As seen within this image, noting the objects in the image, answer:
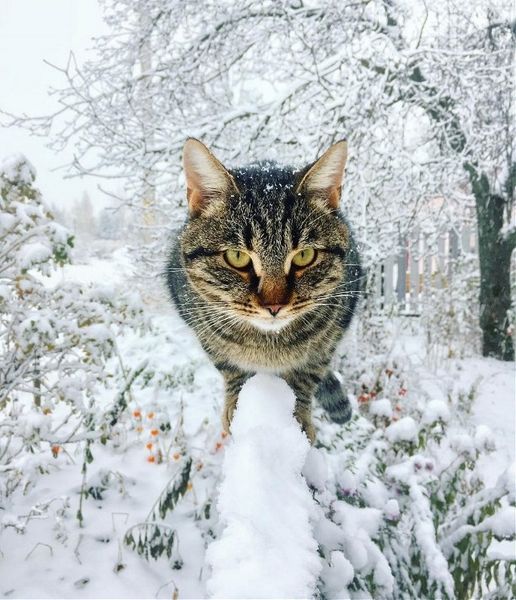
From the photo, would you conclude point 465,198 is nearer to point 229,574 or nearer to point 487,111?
point 487,111

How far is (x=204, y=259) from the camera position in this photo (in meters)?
1.58

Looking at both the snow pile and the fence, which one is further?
the fence

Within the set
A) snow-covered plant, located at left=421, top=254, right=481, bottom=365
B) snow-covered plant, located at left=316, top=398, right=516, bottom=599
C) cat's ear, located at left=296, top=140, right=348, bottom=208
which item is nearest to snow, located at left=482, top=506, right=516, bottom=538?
snow-covered plant, located at left=316, top=398, right=516, bottom=599

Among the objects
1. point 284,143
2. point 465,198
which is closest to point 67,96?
point 284,143

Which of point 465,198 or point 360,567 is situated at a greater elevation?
point 465,198

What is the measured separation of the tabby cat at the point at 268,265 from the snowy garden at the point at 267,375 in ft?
0.84

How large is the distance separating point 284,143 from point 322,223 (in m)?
2.63

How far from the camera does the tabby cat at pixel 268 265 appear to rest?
1.48 meters

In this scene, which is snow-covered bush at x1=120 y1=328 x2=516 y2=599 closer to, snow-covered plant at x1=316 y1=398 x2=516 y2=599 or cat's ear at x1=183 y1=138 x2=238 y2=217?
snow-covered plant at x1=316 y1=398 x2=516 y2=599

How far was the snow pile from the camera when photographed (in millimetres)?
558

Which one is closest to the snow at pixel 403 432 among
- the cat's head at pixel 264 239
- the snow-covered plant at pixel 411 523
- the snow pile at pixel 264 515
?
the snow-covered plant at pixel 411 523

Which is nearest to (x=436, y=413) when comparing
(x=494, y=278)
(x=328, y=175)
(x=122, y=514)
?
(x=328, y=175)

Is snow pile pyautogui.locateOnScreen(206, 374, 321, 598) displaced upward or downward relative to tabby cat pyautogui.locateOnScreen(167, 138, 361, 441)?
downward

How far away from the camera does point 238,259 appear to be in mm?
1522
